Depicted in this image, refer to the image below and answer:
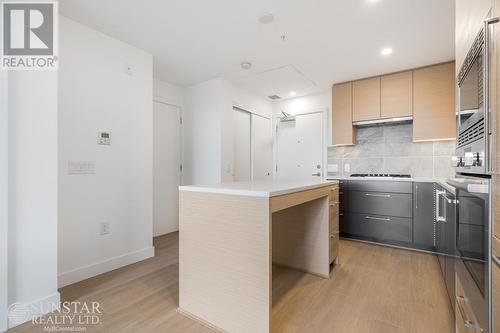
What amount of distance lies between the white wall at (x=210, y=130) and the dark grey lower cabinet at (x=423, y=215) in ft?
8.41

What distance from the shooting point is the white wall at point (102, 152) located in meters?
2.11

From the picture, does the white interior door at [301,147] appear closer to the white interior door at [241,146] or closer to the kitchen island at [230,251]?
the white interior door at [241,146]

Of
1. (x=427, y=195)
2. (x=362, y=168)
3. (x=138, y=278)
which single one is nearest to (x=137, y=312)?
(x=138, y=278)

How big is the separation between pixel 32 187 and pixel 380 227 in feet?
11.8

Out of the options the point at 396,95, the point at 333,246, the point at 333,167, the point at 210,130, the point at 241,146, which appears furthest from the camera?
the point at 241,146

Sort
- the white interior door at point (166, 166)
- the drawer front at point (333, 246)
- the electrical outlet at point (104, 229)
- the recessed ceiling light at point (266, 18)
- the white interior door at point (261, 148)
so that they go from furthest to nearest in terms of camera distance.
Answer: the white interior door at point (261, 148), the white interior door at point (166, 166), the electrical outlet at point (104, 229), the drawer front at point (333, 246), the recessed ceiling light at point (266, 18)

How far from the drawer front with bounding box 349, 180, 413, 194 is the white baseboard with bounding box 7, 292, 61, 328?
3309 millimetres

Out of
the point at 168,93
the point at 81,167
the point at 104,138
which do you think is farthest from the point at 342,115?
the point at 81,167

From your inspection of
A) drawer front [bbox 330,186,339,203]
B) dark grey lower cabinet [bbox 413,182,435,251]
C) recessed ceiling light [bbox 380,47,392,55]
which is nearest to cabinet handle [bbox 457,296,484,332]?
drawer front [bbox 330,186,339,203]

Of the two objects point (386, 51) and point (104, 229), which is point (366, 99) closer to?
point (386, 51)

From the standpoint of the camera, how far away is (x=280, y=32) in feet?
7.75

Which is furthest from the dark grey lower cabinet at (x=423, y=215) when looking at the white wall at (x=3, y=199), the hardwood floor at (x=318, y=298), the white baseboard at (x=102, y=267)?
the white wall at (x=3, y=199)

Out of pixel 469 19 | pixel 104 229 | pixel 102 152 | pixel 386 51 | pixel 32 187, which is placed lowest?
pixel 104 229

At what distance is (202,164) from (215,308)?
2.51m
